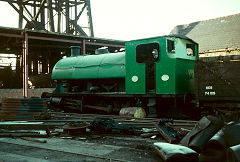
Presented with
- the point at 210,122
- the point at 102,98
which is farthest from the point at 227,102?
the point at 102,98

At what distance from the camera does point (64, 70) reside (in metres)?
12.8

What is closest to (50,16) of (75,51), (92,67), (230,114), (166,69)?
(75,51)

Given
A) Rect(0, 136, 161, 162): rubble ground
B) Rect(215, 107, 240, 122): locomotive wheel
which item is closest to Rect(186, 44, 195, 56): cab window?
Rect(215, 107, 240, 122): locomotive wheel

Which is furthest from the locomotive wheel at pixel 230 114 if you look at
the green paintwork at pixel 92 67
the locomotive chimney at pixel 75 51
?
the locomotive chimney at pixel 75 51

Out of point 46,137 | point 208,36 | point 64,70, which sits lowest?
point 46,137

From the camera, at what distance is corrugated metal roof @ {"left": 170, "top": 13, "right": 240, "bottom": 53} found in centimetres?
2355

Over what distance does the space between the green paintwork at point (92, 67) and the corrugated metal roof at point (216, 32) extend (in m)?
15.2

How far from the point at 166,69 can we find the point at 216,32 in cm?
1889

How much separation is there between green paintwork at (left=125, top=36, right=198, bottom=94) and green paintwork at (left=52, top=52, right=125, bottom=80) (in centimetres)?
83

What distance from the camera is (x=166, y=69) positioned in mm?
8797

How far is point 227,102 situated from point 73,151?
15.2ft

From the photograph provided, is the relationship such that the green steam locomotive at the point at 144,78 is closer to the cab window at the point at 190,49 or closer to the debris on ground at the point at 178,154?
the cab window at the point at 190,49

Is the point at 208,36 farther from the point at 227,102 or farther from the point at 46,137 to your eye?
the point at 46,137

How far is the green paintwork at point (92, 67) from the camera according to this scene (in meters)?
10.6
